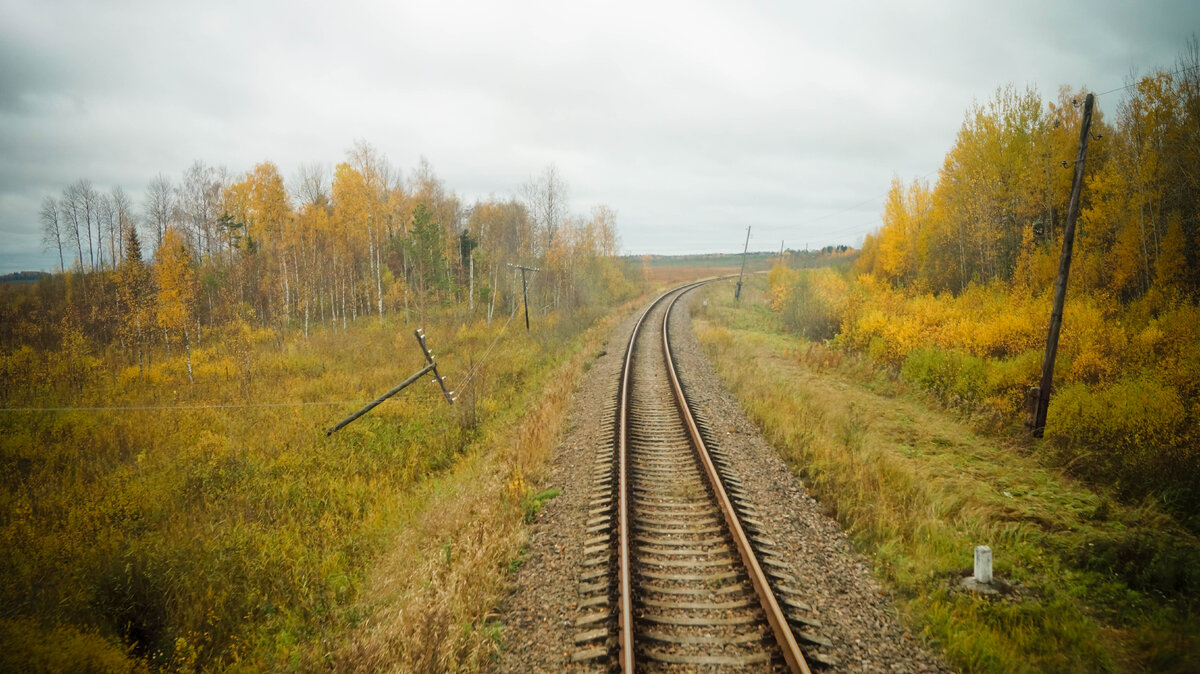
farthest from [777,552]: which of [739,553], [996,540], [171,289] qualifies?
[171,289]

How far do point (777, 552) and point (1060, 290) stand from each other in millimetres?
9061

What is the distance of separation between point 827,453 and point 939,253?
91.6 ft

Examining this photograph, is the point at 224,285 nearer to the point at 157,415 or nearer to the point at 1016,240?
the point at 157,415

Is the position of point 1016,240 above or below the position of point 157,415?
above

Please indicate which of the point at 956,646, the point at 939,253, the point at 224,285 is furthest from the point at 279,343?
the point at 939,253

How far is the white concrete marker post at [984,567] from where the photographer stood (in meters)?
5.58

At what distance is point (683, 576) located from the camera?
5438mm

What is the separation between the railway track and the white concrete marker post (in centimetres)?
224

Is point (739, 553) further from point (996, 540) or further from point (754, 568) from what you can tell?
point (996, 540)

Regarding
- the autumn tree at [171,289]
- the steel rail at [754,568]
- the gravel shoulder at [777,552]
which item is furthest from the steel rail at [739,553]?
the autumn tree at [171,289]

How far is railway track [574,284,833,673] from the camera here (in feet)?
14.1

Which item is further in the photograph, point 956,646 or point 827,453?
point 827,453

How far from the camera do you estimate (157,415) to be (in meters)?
14.5

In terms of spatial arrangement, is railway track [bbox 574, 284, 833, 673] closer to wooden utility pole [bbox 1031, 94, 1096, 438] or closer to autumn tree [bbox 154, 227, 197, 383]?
wooden utility pole [bbox 1031, 94, 1096, 438]
